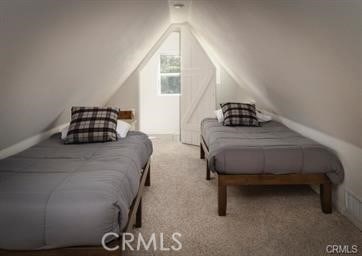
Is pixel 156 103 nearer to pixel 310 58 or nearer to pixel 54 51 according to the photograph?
pixel 54 51

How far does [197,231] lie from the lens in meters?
2.27

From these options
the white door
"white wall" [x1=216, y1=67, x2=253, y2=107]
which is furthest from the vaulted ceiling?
"white wall" [x1=216, y1=67, x2=253, y2=107]

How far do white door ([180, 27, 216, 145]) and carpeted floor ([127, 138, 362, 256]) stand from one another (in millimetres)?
1951

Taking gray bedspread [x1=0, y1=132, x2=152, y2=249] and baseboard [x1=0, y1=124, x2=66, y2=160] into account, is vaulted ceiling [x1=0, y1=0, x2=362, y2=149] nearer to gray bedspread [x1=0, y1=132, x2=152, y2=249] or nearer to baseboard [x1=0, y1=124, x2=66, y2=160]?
baseboard [x1=0, y1=124, x2=66, y2=160]

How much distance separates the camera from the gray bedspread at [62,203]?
54.0 inches

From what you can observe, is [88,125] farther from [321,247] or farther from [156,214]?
[321,247]

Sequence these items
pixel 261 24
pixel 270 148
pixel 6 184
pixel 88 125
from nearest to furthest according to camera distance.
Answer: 1. pixel 6 184
2. pixel 261 24
3. pixel 270 148
4. pixel 88 125

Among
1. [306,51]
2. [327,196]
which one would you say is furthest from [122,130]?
[327,196]

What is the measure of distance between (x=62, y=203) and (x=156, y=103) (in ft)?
17.6

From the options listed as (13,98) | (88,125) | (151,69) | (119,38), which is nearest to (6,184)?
(13,98)

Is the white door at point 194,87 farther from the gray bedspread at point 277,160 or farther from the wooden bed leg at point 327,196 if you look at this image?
the wooden bed leg at point 327,196

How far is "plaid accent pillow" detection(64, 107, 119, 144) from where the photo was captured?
2.75 metres

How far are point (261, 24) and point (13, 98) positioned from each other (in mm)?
1758

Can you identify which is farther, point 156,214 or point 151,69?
point 151,69
